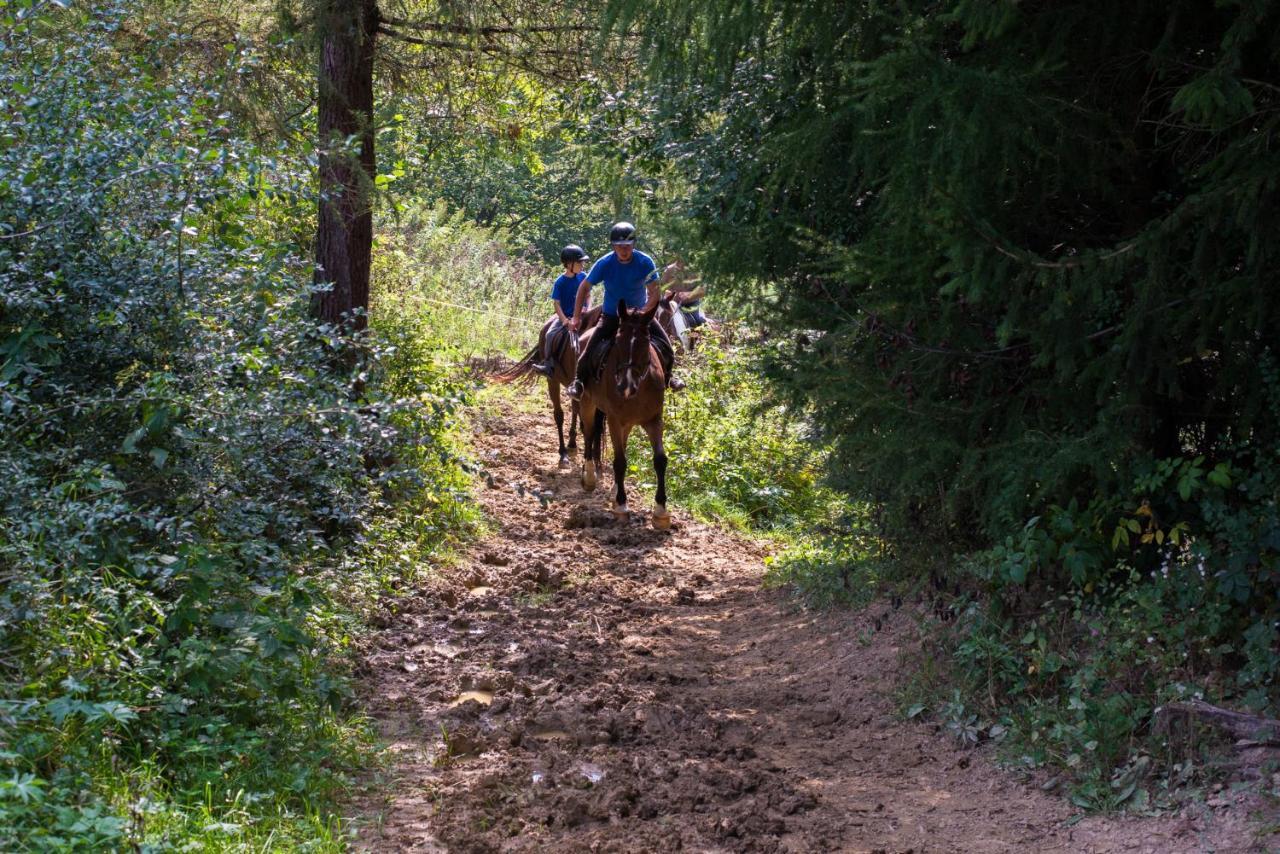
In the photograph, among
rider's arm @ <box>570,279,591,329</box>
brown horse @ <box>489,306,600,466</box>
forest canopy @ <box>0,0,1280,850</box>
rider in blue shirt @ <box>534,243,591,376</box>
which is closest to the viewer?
forest canopy @ <box>0,0,1280,850</box>

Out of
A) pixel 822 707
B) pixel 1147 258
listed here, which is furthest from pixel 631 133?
pixel 1147 258

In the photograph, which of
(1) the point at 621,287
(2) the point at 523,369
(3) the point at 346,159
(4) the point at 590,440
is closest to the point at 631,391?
(1) the point at 621,287

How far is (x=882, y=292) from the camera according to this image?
6.61m

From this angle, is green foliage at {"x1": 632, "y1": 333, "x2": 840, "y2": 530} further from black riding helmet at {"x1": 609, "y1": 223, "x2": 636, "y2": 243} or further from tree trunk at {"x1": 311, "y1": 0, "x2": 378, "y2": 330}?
tree trunk at {"x1": 311, "y1": 0, "x2": 378, "y2": 330}

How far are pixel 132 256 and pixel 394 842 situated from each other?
11.4 ft

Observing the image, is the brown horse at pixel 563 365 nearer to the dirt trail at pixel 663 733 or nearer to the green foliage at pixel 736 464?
the green foliage at pixel 736 464

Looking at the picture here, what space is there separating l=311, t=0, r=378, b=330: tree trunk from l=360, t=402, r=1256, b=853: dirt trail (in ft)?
8.33

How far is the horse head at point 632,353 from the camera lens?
12344 mm

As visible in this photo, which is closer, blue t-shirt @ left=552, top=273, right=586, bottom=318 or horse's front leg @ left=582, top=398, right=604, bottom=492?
horse's front leg @ left=582, top=398, right=604, bottom=492

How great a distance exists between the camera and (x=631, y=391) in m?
12.4

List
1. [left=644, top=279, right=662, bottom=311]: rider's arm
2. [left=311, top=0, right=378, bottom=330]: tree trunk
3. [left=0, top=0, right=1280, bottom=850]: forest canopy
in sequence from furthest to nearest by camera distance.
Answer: [left=644, top=279, right=662, bottom=311]: rider's arm
[left=311, top=0, right=378, bottom=330]: tree trunk
[left=0, top=0, right=1280, bottom=850]: forest canopy

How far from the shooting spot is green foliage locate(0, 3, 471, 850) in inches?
188

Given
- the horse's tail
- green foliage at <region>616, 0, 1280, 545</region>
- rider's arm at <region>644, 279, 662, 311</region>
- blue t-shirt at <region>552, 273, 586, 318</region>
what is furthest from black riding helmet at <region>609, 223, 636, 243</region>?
green foliage at <region>616, 0, 1280, 545</region>

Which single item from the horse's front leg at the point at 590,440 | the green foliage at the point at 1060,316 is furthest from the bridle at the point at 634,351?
the green foliage at the point at 1060,316
